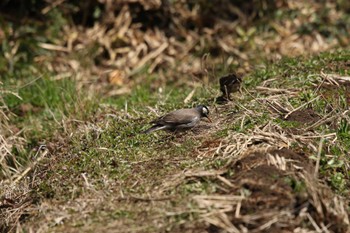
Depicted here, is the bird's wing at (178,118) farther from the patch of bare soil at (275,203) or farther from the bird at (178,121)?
the patch of bare soil at (275,203)

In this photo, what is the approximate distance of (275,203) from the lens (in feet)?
12.8

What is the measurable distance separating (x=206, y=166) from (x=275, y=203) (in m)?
0.66

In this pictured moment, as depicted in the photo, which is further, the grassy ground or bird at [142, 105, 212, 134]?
bird at [142, 105, 212, 134]

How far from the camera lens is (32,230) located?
4.18m

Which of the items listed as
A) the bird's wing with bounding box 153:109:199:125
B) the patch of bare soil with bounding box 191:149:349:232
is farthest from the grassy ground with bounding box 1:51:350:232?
the bird's wing with bounding box 153:109:199:125

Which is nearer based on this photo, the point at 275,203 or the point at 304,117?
the point at 275,203

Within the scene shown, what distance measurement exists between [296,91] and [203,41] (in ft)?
12.1

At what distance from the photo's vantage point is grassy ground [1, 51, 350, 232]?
3912 millimetres

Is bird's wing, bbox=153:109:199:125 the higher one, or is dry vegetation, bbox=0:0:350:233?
bird's wing, bbox=153:109:199:125

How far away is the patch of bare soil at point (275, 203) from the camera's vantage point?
380cm

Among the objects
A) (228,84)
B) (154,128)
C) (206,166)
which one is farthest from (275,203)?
(228,84)

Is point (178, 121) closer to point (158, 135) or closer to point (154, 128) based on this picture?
point (154, 128)

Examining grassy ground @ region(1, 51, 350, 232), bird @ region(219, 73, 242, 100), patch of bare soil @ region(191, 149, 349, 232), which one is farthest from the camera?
bird @ region(219, 73, 242, 100)

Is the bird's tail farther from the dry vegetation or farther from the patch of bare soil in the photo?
the patch of bare soil
